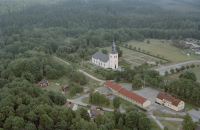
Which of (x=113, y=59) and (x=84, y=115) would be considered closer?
(x=84, y=115)

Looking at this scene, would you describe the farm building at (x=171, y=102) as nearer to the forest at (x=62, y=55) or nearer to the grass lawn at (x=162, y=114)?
the grass lawn at (x=162, y=114)

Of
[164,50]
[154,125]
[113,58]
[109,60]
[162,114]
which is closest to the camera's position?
[154,125]

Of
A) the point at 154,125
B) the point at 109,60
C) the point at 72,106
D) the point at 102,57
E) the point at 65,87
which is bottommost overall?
the point at 154,125

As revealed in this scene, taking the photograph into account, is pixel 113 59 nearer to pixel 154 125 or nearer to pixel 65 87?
pixel 65 87

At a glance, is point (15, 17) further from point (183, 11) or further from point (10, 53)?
point (183, 11)

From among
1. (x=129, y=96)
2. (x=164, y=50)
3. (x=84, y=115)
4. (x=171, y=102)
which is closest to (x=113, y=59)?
(x=129, y=96)

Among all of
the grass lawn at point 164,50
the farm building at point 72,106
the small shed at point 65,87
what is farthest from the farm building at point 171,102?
the grass lawn at point 164,50

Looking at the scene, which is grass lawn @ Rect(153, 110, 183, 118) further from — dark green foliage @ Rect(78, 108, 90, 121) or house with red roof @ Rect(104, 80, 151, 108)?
dark green foliage @ Rect(78, 108, 90, 121)
